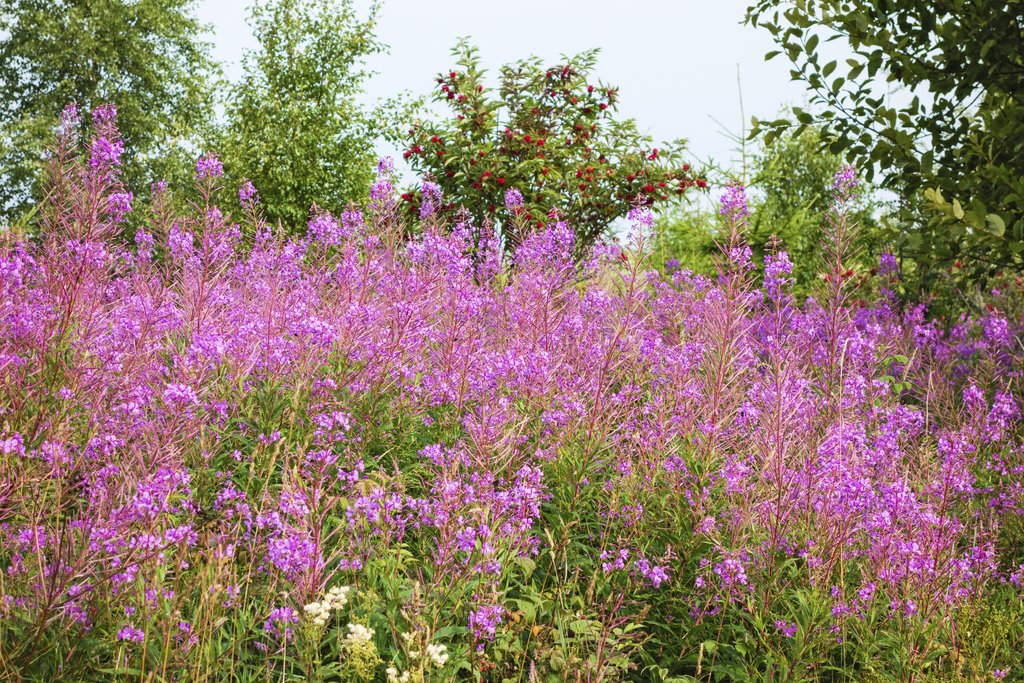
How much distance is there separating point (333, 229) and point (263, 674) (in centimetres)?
421

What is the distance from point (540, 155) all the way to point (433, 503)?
9.15m

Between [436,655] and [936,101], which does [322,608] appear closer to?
[436,655]

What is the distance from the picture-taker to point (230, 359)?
4.62 meters

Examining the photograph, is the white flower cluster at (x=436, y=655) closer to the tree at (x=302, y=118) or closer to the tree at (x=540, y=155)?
the tree at (x=540, y=155)

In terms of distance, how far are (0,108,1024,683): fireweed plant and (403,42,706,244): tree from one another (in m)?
7.00

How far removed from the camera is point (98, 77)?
28.6 metres

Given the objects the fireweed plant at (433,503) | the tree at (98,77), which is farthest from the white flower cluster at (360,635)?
the tree at (98,77)

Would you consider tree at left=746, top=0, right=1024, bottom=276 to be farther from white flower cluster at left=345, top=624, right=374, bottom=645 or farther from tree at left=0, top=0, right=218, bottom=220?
tree at left=0, top=0, right=218, bottom=220

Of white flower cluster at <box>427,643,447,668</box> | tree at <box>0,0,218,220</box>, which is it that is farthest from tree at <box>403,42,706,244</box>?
tree at <box>0,0,218,220</box>

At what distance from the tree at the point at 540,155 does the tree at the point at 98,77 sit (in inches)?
664

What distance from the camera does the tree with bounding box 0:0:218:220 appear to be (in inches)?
1052

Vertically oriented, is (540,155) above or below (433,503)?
above

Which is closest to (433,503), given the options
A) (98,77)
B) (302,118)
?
(302,118)

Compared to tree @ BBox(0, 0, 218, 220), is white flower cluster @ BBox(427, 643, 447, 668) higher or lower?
lower
